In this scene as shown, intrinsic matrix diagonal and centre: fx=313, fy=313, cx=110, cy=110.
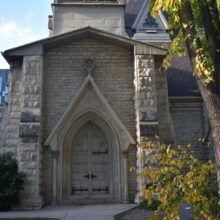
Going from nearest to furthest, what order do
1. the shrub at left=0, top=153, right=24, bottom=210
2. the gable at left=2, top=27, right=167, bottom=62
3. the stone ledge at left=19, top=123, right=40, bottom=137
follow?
the shrub at left=0, top=153, right=24, bottom=210 → the stone ledge at left=19, top=123, right=40, bottom=137 → the gable at left=2, top=27, right=167, bottom=62

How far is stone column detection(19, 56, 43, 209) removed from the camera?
9.96 m

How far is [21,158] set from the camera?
10.2 m

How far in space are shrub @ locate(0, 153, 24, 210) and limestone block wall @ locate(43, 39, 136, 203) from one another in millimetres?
1657

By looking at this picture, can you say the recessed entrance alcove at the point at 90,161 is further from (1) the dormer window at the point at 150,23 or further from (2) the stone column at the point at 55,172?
(1) the dormer window at the point at 150,23

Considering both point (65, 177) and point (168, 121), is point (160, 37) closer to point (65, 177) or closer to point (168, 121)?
point (168, 121)

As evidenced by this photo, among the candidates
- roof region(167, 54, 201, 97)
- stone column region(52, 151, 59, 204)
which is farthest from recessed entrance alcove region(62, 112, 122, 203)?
roof region(167, 54, 201, 97)

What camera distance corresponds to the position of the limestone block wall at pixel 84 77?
37.1 feet

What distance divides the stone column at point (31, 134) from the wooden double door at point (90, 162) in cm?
150

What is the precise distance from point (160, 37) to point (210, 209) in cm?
1262

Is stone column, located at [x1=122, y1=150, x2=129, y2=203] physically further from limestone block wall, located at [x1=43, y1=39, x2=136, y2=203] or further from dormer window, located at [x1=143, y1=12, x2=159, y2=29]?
dormer window, located at [x1=143, y1=12, x2=159, y2=29]

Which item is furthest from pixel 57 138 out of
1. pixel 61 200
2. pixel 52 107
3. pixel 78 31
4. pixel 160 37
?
pixel 160 37

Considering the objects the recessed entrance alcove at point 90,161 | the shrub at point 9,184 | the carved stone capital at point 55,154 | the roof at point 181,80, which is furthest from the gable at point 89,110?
the roof at point 181,80

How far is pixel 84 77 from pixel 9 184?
455 centimetres

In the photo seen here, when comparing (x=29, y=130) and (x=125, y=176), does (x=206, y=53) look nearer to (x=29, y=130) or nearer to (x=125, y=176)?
(x=125, y=176)
